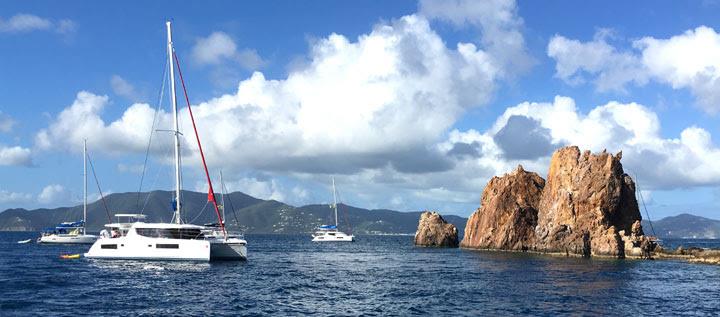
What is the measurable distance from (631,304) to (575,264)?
45.4 metres

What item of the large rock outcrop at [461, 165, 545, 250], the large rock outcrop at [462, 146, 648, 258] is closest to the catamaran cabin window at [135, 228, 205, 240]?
the large rock outcrop at [462, 146, 648, 258]

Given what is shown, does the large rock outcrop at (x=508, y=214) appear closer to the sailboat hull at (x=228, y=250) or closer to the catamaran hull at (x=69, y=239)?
the sailboat hull at (x=228, y=250)

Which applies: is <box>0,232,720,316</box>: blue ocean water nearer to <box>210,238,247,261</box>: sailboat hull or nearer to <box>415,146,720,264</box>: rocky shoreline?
<box>210,238,247,261</box>: sailboat hull

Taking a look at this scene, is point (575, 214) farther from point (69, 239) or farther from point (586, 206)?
point (69, 239)

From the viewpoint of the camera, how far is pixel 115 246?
8012cm

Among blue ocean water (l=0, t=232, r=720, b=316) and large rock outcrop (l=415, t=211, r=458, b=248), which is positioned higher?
large rock outcrop (l=415, t=211, r=458, b=248)

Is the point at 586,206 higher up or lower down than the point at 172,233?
higher up

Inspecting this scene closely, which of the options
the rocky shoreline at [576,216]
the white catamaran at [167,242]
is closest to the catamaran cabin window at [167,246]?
the white catamaran at [167,242]

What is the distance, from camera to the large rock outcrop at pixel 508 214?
14175cm

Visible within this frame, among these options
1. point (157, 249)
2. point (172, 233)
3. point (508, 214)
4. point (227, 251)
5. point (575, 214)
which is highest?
point (508, 214)

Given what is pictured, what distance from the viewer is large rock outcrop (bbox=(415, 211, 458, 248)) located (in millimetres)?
175250

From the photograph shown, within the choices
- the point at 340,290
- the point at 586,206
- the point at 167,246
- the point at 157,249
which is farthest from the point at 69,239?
the point at 586,206

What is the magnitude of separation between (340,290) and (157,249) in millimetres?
30740

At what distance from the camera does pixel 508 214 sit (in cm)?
→ 15025
